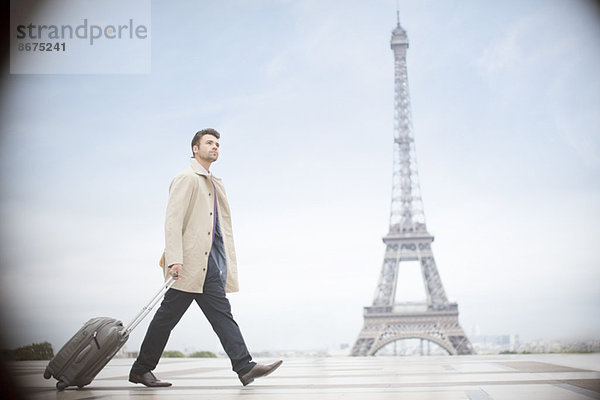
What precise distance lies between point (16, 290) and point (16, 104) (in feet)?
7.35

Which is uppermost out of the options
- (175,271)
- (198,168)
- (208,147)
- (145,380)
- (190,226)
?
(208,147)

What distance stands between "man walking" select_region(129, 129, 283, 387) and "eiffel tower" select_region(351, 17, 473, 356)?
17576 mm

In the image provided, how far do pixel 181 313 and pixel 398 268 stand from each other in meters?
19.7

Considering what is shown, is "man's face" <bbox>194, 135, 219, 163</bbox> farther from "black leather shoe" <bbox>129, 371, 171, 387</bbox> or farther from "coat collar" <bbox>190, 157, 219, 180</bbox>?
"black leather shoe" <bbox>129, 371, 171, 387</bbox>

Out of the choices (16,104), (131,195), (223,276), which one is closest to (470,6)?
(131,195)

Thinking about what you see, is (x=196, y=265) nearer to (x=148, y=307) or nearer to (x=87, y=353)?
(x=148, y=307)

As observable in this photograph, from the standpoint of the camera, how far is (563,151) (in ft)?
39.2

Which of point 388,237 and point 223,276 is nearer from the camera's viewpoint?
point 223,276

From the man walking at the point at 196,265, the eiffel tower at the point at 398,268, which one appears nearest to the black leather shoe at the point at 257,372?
the man walking at the point at 196,265

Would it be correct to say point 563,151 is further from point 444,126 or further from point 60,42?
point 60,42

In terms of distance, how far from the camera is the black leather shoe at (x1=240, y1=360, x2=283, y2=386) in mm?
3438

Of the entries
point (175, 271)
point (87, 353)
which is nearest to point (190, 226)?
point (175, 271)

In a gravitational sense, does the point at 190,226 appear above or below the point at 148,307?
above

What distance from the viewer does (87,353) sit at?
3459mm
